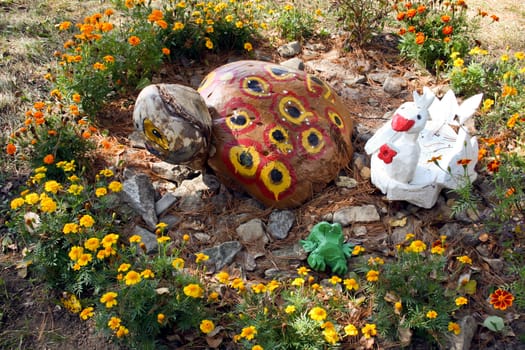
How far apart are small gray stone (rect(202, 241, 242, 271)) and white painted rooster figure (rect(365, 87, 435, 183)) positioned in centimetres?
97

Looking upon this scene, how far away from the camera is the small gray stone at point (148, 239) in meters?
3.15

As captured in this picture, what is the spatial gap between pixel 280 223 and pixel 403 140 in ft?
2.90

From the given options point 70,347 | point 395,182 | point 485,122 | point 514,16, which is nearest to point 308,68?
→ point 485,122

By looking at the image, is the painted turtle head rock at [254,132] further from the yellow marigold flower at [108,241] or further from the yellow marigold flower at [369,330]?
the yellow marigold flower at [369,330]

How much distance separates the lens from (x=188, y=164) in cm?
337

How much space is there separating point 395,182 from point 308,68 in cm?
194

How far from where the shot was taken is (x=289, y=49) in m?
4.99

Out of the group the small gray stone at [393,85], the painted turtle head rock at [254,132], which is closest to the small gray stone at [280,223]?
the painted turtle head rock at [254,132]

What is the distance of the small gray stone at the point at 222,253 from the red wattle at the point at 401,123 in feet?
3.72

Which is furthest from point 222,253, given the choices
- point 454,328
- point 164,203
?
point 454,328

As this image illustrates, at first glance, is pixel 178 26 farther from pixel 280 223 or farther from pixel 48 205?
pixel 48 205

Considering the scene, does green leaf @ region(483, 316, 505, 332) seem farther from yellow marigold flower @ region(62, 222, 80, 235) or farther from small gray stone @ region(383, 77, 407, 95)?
small gray stone @ region(383, 77, 407, 95)

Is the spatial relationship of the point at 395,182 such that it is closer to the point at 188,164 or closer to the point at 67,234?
the point at 188,164

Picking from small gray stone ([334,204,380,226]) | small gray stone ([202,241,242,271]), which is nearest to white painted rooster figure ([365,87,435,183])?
small gray stone ([334,204,380,226])
